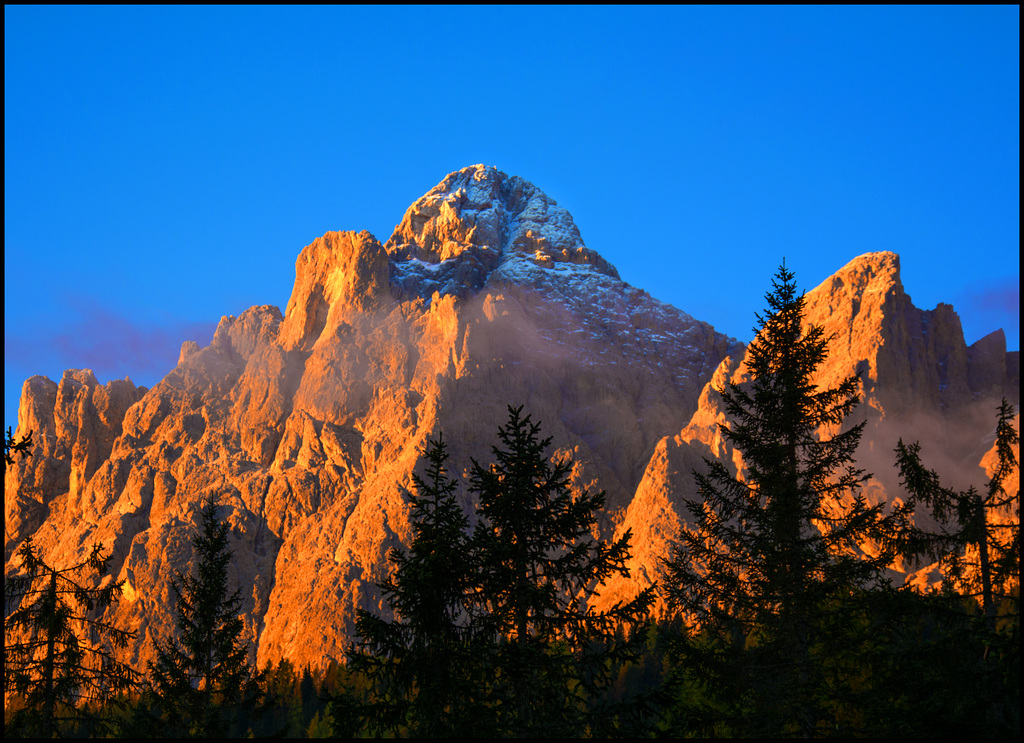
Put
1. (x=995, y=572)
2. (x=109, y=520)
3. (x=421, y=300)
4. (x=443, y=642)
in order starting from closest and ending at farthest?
1. (x=443, y=642)
2. (x=995, y=572)
3. (x=109, y=520)
4. (x=421, y=300)

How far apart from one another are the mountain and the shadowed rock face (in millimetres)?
412

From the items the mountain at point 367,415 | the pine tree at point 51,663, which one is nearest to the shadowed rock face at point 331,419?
the mountain at point 367,415

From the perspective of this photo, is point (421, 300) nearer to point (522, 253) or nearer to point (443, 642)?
point (522, 253)

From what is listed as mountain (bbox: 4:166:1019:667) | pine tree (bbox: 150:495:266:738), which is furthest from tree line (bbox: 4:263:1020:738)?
mountain (bbox: 4:166:1019:667)

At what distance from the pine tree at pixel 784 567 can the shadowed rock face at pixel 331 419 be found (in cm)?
9075

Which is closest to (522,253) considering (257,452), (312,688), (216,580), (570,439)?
(570,439)

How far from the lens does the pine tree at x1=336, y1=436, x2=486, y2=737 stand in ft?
49.3

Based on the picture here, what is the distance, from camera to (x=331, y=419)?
140875 millimetres

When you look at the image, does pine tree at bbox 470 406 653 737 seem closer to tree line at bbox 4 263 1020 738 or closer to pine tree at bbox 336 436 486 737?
tree line at bbox 4 263 1020 738

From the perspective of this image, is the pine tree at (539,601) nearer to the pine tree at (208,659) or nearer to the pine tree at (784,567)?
the pine tree at (784,567)

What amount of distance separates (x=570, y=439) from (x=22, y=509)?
3899 inches

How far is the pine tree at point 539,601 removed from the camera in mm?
15484

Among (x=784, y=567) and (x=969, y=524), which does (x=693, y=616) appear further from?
(x=969, y=524)

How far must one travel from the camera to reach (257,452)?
141625mm
